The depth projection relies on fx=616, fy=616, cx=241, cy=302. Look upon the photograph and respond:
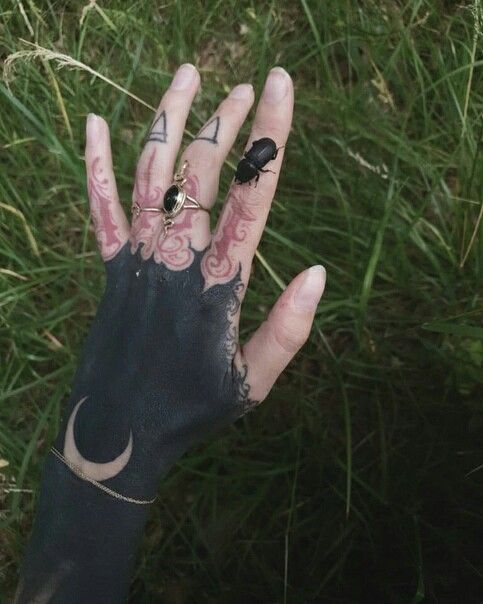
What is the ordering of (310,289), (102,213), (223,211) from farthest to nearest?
(102,213) → (223,211) → (310,289)

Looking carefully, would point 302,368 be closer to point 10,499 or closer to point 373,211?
point 373,211

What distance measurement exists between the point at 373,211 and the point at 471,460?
1.10 meters

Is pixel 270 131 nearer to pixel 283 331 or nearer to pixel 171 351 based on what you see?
pixel 283 331

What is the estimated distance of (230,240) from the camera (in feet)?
6.83

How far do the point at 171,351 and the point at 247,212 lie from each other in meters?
0.53

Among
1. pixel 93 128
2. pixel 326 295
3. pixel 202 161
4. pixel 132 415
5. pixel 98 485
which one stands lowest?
pixel 326 295

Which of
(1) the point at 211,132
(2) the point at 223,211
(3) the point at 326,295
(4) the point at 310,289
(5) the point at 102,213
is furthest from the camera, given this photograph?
(3) the point at 326,295

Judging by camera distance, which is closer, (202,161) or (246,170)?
(246,170)

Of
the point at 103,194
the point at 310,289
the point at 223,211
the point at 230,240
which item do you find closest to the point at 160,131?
the point at 103,194

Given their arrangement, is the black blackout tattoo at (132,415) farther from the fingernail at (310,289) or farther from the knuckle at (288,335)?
the fingernail at (310,289)

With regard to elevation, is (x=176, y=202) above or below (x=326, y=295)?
above

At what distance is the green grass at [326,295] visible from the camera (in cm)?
246

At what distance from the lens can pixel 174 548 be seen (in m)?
2.70

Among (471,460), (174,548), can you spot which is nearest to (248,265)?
(471,460)
